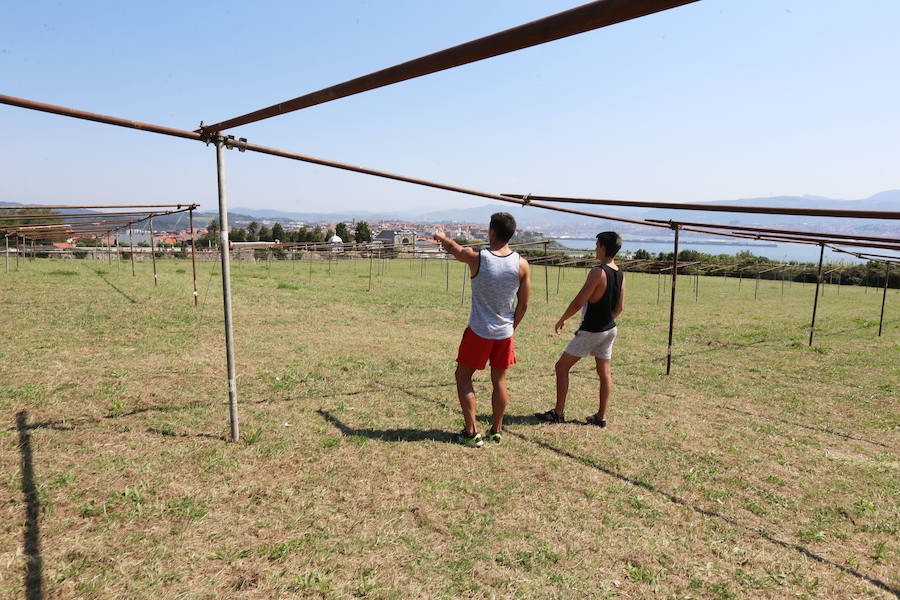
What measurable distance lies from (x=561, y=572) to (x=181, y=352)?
6.37 metres

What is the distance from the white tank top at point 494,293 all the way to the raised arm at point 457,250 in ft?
0.17

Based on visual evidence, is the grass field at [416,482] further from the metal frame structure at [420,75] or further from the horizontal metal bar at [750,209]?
the horizontal metal bar at [750,209]

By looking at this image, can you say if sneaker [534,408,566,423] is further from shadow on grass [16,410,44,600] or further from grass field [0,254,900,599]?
shadow on grass [16,410,44,600]

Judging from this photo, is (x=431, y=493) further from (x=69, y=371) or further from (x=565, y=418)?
(x=69, y=371)

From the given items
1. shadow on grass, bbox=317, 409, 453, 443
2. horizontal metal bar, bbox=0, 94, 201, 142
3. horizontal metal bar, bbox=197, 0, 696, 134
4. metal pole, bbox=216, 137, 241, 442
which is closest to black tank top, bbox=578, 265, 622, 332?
shadow on grass, bbox=317, 409, 453, 443

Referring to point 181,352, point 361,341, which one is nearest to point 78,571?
point 181,352

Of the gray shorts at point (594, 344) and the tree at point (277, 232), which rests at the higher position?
the tree at point (277, 232)

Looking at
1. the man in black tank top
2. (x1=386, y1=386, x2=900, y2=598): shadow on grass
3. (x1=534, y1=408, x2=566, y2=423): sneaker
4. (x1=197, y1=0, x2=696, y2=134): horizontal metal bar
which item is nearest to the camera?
(x1=197, y1=0, x2=696, y2=134): horizontal metal bar

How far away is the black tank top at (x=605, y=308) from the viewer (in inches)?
171

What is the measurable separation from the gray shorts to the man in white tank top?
0.89m

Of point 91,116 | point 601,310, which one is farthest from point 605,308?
point 91,116

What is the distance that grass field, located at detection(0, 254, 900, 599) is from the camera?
2486mm

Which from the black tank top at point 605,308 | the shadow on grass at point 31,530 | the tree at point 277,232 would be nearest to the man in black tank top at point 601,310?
the black tank top at point 605,308

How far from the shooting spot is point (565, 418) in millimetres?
4848
